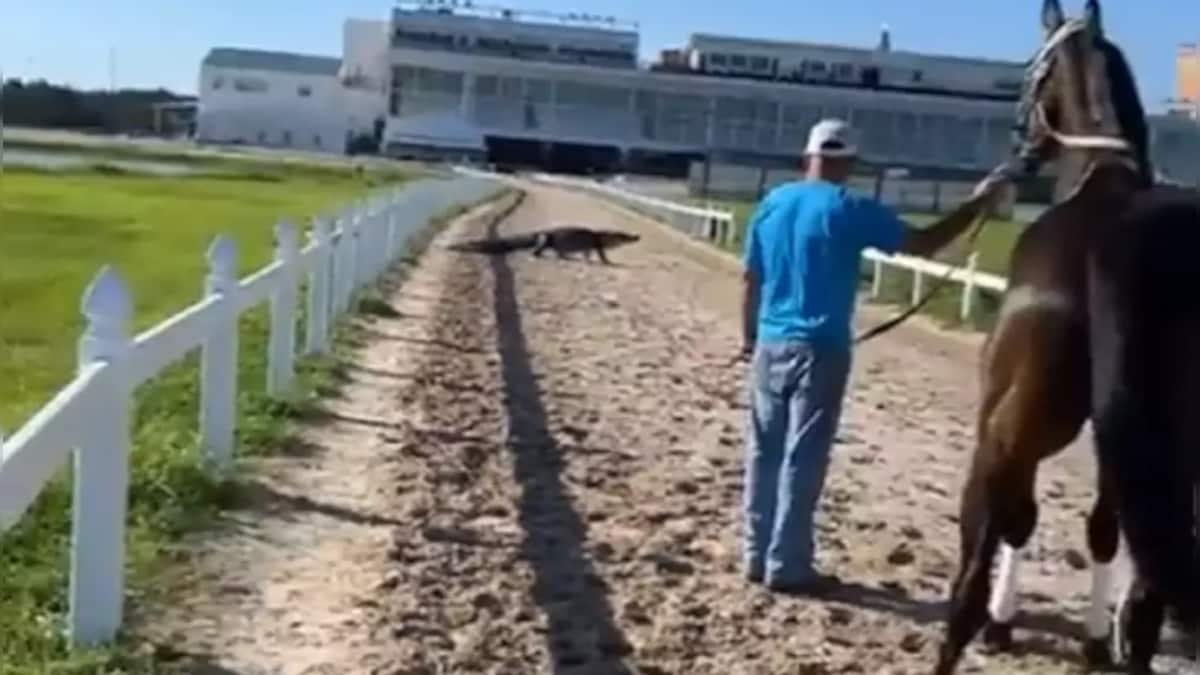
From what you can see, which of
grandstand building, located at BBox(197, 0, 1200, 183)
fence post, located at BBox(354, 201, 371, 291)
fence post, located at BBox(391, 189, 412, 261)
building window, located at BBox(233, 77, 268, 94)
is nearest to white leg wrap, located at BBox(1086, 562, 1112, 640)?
fence post, located at BBox(354, 201, 371, 291)

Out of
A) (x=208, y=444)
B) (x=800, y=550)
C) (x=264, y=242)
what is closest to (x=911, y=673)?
(x=800, y=550)

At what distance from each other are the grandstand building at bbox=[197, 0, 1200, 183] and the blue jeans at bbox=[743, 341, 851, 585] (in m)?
106

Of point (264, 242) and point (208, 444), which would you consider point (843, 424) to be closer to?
point (208, 444)

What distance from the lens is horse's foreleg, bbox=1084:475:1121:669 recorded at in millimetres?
7164

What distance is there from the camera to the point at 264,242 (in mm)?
31359

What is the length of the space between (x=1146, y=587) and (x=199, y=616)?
306cm

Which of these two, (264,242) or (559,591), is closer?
(559,591)

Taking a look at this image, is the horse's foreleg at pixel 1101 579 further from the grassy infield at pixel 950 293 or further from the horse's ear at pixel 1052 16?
the grassy infield at pixel 950 293

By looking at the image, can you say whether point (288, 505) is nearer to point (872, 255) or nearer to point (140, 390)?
point (140, 390)

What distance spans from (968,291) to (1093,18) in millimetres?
16815

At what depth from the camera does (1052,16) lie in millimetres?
7742

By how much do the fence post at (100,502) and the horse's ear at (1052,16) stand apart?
10.9 feet

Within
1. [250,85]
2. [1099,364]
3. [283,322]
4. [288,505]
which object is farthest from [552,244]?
[250,85]

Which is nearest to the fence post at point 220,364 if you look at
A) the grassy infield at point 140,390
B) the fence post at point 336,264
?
the grassy infield at point 140,390
